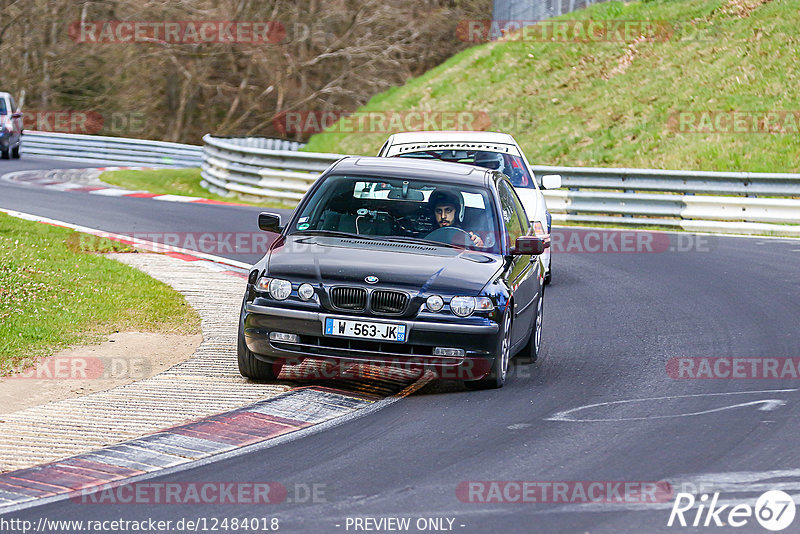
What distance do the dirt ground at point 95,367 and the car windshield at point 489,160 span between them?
436 cm

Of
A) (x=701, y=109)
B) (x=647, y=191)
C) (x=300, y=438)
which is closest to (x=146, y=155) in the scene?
(x=701, y=109)

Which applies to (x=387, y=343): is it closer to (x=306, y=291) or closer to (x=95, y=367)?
(x=306, y=291)

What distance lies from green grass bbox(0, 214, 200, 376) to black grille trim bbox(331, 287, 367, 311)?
2.56m

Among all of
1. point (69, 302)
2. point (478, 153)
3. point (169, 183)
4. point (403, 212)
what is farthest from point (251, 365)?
point (169, 183)

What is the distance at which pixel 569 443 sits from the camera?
23.2ft

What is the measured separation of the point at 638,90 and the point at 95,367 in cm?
2357

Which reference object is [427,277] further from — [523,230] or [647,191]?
[647,191]

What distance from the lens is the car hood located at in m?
8.19

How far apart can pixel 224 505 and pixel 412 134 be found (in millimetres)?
8930

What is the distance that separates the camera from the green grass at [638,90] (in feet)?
88.3

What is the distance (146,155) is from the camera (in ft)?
124

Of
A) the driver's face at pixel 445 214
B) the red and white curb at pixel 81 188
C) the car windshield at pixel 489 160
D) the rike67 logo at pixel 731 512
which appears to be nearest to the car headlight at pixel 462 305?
the driver's face at pixel 445 214

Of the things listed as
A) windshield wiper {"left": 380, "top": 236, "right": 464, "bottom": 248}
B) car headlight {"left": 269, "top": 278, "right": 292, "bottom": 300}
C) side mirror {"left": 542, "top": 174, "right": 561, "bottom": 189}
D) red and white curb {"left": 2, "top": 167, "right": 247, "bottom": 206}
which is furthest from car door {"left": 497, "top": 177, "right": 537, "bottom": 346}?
red and white curb {"left": 2, "top": 167, "right": 247, "bottom": 206}

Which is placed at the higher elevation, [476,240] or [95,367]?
[476,240]
